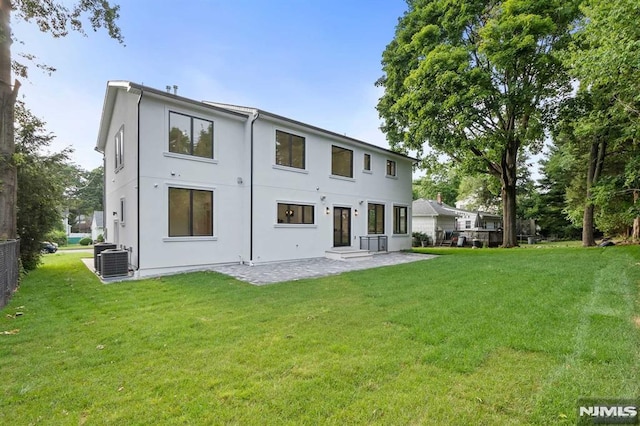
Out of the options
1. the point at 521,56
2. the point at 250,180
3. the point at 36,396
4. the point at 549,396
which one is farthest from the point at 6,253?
the point at 521,56

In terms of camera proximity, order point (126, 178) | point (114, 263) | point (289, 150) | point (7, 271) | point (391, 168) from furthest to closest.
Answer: point (391, 168) → point (289, 150) → point (126, 178) → point (114, 263) → point (7, 271)

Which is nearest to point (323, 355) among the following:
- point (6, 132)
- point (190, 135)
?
point (190, 135)

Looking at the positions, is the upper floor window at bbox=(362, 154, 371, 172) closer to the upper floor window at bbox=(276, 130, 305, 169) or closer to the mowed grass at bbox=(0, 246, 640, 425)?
the upper floor window at bbox=(276, 130, 305, 169)

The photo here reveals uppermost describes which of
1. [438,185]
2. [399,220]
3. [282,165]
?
[438,185]

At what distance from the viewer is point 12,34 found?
7.93 meters

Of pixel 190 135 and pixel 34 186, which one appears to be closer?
pixel 190 135

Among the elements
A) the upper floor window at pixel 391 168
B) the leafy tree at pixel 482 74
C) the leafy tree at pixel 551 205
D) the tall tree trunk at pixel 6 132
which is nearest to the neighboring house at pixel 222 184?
the upper floor window at pixel 391 168

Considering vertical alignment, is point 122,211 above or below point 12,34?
below

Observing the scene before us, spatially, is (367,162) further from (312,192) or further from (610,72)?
(610,72)

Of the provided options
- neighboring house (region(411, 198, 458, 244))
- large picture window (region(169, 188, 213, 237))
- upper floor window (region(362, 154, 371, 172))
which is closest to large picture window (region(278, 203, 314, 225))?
large picture window (region(169, 188, 213, 237))

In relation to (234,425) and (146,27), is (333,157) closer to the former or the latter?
(146,27)

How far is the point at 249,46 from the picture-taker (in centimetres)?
1647

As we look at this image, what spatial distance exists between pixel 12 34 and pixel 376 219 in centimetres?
1453

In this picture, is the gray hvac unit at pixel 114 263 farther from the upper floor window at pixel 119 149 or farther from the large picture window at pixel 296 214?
the large picture window at pixel 296 214
